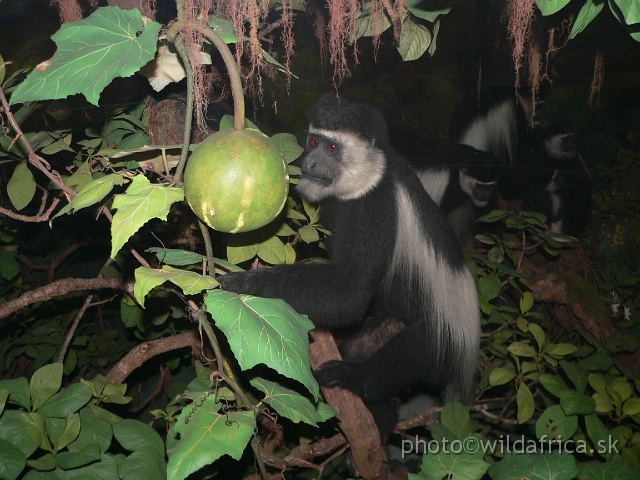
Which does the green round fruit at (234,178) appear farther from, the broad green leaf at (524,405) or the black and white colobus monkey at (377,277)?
the broad green leaf at (524,405)

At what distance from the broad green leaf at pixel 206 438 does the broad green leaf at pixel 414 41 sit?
0.71 meters

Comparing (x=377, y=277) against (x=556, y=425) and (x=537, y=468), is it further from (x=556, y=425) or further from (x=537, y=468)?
(x=537, y=468)

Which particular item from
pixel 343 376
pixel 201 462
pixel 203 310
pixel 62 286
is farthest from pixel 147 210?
pixel 343 376

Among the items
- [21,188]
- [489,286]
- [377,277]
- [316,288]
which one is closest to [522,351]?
[489,286]

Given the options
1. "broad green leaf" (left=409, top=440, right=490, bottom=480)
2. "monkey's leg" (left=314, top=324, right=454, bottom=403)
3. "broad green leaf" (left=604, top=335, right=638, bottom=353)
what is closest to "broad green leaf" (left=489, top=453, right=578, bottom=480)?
"broad green leaf" (left=409, top=440, right=490, bottom=480)

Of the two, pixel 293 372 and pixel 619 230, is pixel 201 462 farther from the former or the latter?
pixel 619 230

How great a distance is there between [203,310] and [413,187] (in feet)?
3.25

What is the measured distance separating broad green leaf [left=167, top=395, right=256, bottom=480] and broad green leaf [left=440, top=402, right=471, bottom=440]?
80 cm

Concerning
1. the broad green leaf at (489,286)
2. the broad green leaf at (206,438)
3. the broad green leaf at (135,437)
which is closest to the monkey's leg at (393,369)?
the broad green leaf at (489,286)

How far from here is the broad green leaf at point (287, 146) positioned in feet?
3.56

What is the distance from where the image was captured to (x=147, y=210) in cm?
54

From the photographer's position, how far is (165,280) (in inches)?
22.1

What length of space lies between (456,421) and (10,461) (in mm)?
996

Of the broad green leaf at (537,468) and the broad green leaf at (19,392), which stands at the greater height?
the broad green leaf at (19,392)
